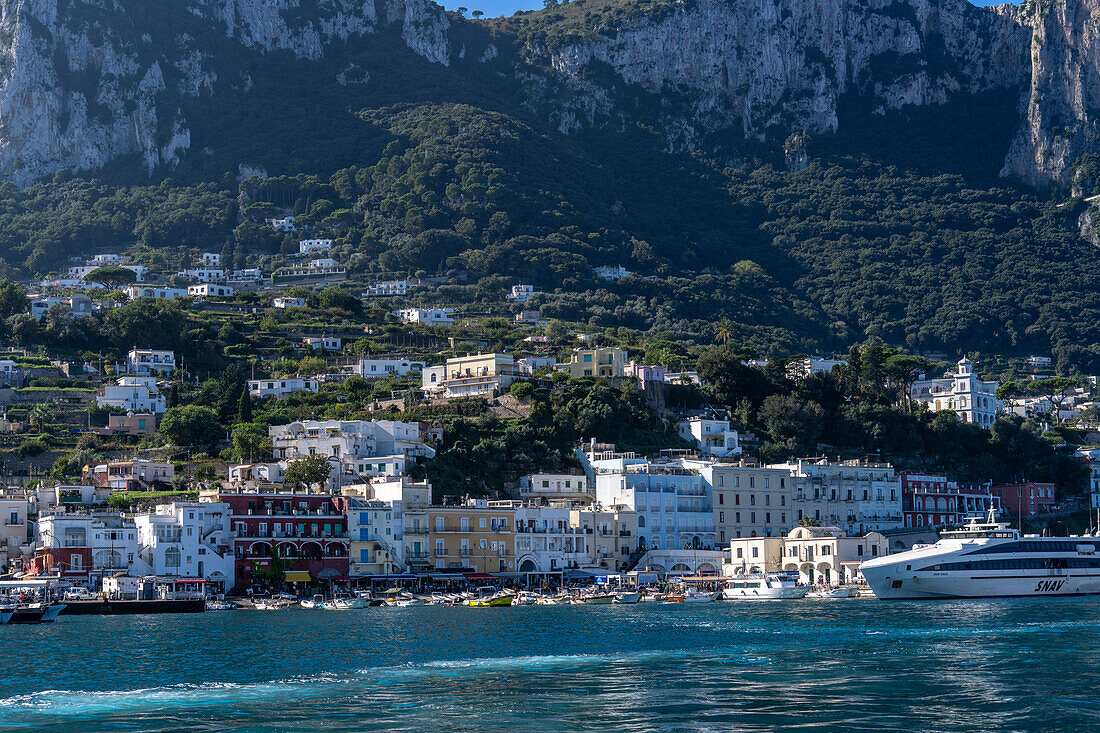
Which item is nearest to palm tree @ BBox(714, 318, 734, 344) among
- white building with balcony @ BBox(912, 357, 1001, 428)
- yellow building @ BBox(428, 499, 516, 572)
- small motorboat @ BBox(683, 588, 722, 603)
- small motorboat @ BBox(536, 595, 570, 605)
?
white building with balcony @ BBox(912, 357, 1001, 428)

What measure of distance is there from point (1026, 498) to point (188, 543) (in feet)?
233

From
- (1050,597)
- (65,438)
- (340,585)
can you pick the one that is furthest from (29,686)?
(65,438)

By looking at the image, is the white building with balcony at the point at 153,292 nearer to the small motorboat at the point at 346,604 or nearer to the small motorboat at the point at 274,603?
the small motorboat at the point at 274,603

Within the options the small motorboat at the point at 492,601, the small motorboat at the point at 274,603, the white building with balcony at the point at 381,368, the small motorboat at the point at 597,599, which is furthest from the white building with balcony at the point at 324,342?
the small motorboat at the point at 492,601

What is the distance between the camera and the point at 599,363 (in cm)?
13012

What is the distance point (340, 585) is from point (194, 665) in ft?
128

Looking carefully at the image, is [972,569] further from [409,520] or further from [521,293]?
[521,293]

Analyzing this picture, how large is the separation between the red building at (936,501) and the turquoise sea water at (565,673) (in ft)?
150

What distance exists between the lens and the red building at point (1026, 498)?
4879 inches

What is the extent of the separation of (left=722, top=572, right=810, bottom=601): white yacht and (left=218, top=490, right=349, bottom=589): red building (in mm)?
24073

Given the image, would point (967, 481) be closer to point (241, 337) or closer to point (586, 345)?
point (586, 345)

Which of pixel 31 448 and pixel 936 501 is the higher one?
pixel 31 448

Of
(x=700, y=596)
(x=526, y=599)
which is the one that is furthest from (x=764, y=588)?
(x=526, y=599)

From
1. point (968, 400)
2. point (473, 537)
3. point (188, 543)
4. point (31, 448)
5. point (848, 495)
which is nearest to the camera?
point (188, 543)
